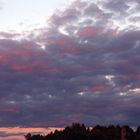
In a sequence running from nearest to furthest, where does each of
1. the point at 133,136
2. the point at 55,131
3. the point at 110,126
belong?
the point at 133,136, the point at 110,126, the point at 55,131

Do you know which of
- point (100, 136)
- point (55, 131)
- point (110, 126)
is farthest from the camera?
point (55, 131)

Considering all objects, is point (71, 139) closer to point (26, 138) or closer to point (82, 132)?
point (82, 132)

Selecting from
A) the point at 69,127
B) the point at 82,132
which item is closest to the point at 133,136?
the point at 82,132

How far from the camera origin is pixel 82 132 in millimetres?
145500

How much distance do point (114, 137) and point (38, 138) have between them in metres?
33.8

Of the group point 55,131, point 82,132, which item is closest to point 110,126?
point 82,132

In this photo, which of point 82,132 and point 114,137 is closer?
point 114,137

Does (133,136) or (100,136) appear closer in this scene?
(133,136)

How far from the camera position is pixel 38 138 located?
15862 cm

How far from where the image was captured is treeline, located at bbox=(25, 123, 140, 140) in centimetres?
13538

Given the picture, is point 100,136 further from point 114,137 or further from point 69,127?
point 69,127

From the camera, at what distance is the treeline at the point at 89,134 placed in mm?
135375

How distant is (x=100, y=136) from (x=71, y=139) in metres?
9.18

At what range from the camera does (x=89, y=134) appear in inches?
5576
